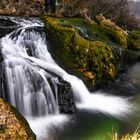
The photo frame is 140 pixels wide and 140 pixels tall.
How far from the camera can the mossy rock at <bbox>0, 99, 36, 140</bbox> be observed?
19.2 feet

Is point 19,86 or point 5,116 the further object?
point 19,86

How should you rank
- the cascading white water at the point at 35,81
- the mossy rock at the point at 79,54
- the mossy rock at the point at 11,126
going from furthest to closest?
the mossy rock at the point at 79,54
the cascading white water at the point at 35,81
the mossy rock at the point at 11,126

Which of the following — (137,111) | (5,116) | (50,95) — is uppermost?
(5,116)

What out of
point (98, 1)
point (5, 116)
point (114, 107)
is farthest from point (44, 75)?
point (98, 1)

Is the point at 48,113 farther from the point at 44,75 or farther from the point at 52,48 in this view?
the point at 52,48

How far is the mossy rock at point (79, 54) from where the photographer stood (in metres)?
13.5

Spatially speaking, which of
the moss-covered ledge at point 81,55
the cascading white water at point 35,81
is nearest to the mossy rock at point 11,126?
the cascading white water at point 35,81

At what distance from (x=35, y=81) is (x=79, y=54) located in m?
4.00

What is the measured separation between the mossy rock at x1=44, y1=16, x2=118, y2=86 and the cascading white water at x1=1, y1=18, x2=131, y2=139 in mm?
591

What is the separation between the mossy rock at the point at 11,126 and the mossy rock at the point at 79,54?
675 cm

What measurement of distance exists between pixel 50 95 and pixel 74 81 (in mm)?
1794

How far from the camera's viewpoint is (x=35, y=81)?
10.4m

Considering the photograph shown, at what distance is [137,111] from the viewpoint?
10961 millimetres

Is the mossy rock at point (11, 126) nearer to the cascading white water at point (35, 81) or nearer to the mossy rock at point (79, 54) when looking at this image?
the cascading white water at point (35, 81)
